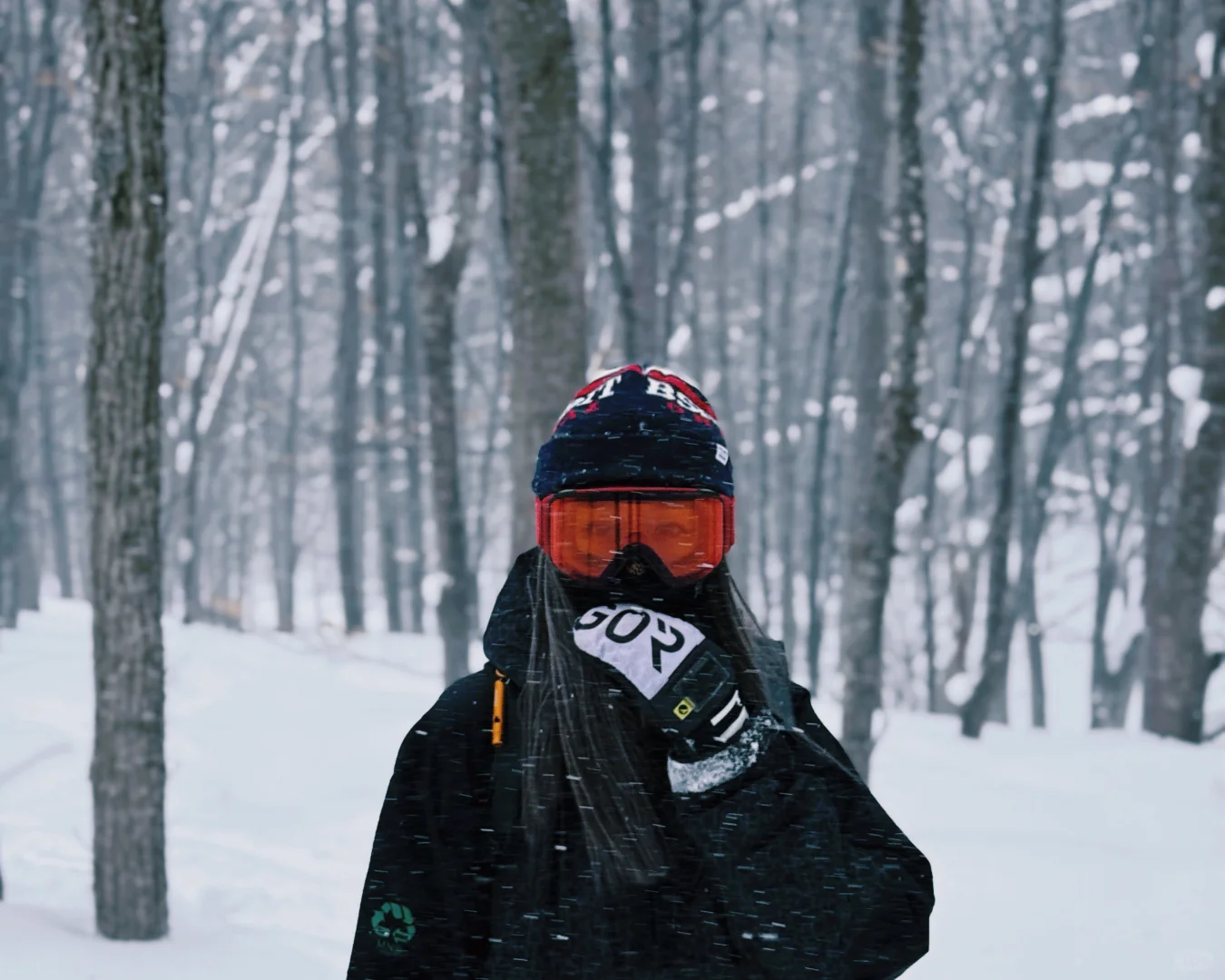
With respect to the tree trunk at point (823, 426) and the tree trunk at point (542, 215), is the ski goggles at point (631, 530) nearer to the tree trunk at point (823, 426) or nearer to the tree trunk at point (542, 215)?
the tree trunk at point (542, 215)

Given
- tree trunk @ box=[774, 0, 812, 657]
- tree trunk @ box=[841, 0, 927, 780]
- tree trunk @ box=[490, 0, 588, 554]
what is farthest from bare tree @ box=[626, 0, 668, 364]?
tree trunk @ box=[774, 0, 812, 657]

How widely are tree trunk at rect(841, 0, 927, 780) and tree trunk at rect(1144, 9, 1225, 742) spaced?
408 cm

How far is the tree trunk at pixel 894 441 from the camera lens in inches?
316

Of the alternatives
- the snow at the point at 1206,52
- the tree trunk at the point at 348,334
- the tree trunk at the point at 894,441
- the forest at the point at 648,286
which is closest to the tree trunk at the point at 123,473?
the forest at the point at 648,286

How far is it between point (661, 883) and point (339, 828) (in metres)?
7.50

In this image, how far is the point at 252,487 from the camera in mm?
41094

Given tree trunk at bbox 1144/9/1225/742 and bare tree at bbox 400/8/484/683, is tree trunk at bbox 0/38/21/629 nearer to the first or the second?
bare tree at bbox 400/8/484/683

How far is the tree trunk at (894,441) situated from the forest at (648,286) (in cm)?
2

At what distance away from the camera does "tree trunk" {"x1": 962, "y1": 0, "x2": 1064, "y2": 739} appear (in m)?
12.0

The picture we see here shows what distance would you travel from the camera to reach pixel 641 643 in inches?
67.0

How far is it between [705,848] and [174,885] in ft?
19.3

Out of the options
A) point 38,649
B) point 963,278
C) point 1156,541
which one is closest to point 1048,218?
point 963,278

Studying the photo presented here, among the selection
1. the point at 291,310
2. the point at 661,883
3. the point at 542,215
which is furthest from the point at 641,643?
the point at 291,310

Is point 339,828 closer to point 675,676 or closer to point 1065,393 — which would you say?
point 675,676
